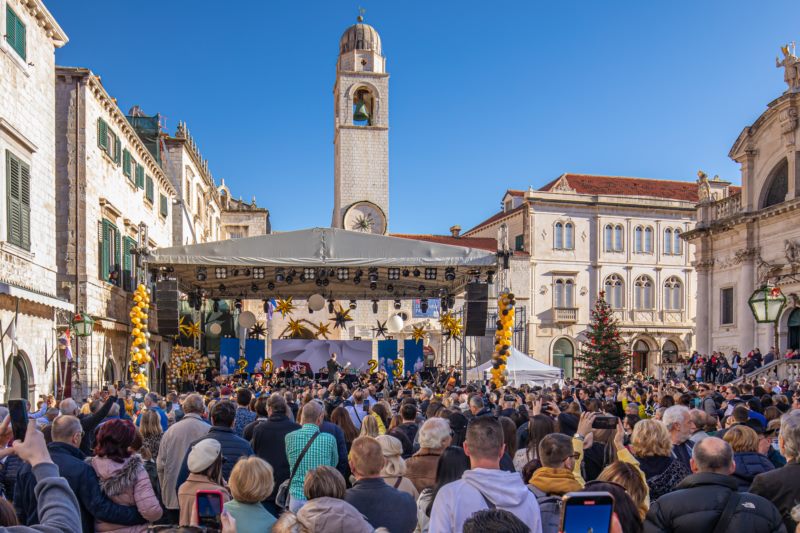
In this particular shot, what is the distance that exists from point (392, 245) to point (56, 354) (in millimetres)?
8261

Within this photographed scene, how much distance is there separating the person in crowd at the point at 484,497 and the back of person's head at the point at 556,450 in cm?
64

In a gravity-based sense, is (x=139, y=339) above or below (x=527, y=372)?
above

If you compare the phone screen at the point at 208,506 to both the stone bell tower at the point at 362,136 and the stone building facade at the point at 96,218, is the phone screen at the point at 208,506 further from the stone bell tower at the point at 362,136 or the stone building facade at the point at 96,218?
the stone bell tower at the point at 362,136

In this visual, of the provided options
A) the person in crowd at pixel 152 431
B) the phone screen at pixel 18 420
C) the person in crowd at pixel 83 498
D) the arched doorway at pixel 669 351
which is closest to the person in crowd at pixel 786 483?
the person in crowd at pixel 83 498

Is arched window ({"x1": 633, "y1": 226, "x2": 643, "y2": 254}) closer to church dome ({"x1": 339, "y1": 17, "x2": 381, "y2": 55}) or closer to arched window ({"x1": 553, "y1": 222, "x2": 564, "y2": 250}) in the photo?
arched window ({"x1": 553, "y1": 222, "x2": 564, "y2": 250})

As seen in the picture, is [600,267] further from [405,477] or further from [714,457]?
[714,457]

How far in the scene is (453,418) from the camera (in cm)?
829

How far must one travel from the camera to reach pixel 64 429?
5742 mm

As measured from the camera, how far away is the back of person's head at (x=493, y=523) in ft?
10.4

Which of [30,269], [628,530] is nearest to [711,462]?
[628,530]

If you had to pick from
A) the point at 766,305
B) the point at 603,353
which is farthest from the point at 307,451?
the point at 603,353

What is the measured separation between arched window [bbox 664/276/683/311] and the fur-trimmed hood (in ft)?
172

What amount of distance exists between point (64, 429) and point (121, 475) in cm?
82

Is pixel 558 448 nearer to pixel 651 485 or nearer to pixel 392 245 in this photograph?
pixel 651 485
